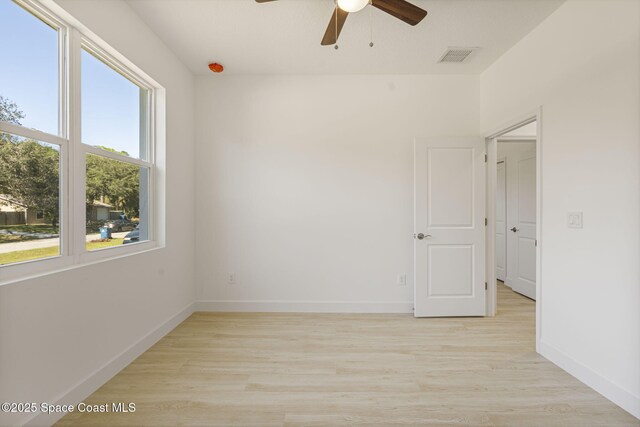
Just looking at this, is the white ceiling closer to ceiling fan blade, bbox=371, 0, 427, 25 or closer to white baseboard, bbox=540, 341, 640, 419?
ceiling fan blade, bbox=371, 0, 427, 25

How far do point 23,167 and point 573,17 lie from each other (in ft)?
12.4

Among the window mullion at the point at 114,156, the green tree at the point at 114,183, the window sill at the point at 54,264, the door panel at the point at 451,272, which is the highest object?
the window mullion at the point at 114,156

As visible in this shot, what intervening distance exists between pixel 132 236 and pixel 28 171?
41.6 inches

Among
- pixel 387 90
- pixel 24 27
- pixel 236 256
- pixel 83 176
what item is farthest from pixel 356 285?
pixel 24 27

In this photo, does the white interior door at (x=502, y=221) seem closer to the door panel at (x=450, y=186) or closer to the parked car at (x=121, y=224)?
the door panel at (x=450, y=186)

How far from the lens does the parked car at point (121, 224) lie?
7.58 feet

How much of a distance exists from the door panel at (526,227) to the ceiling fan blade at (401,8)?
3.22 meters

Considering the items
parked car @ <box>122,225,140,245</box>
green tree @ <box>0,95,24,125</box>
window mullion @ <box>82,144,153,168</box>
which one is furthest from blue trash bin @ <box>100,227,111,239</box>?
green tree @ <box>0,95,24,125</box>

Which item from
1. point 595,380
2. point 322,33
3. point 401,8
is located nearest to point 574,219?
point 595,380

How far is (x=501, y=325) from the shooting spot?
3.10 metres

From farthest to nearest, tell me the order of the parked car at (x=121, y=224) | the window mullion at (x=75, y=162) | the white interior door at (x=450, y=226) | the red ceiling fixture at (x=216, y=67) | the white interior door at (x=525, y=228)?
1. the white interior door at (x=525, y=228)
2. the white interior door at (x=450, y=226)
3. the red ceiling fixture at (x=216, y=67)
4. the parked car at (x=121, y=224)
5. the window mullion at (x=75, y=162)

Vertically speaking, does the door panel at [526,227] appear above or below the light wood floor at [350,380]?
above

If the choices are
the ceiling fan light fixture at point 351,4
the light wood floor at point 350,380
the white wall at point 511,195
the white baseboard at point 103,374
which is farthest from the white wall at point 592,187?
the white baseboard at point 103,374

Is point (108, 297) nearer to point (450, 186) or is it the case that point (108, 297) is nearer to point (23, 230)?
point (23, 230)
